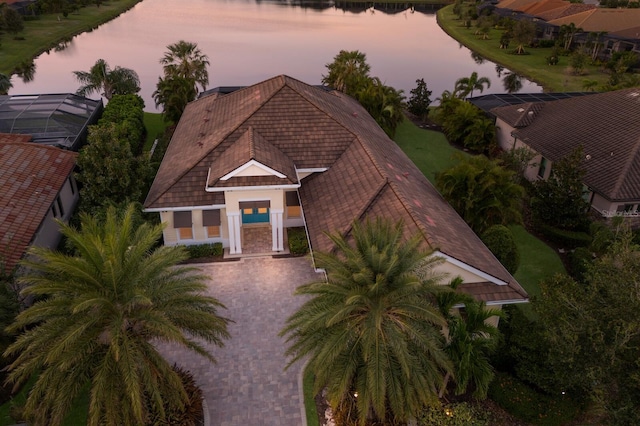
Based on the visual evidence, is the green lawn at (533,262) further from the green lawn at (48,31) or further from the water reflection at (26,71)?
the green lawn at (48,31)

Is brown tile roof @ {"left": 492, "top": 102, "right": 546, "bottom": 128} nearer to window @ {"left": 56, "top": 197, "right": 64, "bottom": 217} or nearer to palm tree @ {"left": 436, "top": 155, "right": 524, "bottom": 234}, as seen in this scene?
palm tree @ {"left": 436, "top": 155, "right": 524, "bottom": 234}

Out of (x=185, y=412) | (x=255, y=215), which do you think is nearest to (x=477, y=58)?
(x=255, y=215)

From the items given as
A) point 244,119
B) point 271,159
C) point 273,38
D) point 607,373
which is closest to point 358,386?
point 607,373

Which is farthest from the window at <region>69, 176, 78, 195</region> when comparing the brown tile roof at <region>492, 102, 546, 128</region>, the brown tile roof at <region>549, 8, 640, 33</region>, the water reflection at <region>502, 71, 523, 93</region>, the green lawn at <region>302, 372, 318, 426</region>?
the brown tile roof at <region>549, 8, 640, 33</region>

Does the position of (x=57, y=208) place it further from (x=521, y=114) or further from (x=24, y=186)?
(x=521, y=114)

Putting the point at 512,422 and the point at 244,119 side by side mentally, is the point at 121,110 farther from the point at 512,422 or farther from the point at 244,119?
the point at 512,422

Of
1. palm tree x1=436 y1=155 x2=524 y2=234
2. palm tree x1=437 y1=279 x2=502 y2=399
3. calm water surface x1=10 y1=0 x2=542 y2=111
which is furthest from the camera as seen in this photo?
calm water surface x1=10 y1=0 x2=542 y2=111

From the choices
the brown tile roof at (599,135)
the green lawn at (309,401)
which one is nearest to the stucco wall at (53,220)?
the green lawn at (309,401)
